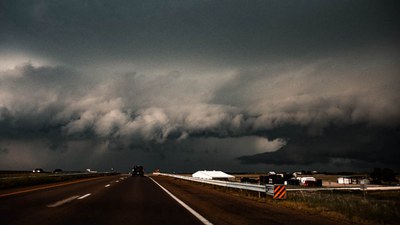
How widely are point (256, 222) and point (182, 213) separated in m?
2.72

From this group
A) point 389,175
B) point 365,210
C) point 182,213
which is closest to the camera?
point 182,213

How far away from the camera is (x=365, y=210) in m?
12.1

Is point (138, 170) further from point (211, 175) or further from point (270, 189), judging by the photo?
point (270, 189)

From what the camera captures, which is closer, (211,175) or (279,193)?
(279,193)

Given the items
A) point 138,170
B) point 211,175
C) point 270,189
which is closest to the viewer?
point 270,189

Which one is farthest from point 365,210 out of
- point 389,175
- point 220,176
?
point 389,175

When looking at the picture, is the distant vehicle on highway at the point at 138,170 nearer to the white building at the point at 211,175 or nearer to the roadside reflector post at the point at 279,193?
the white building at the point at 211,175

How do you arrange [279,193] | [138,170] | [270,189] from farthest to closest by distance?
1. [138,170]
2. [270,189]
3. [279,193]

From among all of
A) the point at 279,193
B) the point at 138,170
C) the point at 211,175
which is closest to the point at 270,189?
the point at 279,193

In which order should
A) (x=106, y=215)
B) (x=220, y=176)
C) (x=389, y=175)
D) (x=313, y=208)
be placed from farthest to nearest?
(x=389, y=175) → (x=220, y=176) → (x=313, y=208) → (x=106, y=215)

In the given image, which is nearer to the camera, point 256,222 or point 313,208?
point 256,222

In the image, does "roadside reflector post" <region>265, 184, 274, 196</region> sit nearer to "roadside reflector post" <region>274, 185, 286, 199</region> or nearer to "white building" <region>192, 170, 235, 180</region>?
"roadside reflector post" <region>274, 185, 286, 199</region>

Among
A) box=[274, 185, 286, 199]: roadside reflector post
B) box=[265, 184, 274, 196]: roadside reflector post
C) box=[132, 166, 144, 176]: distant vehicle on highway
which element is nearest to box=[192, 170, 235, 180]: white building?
box=[132, 166, 144, 176]: distant vehicle on highway

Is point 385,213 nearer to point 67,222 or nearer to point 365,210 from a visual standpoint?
point 365,210
